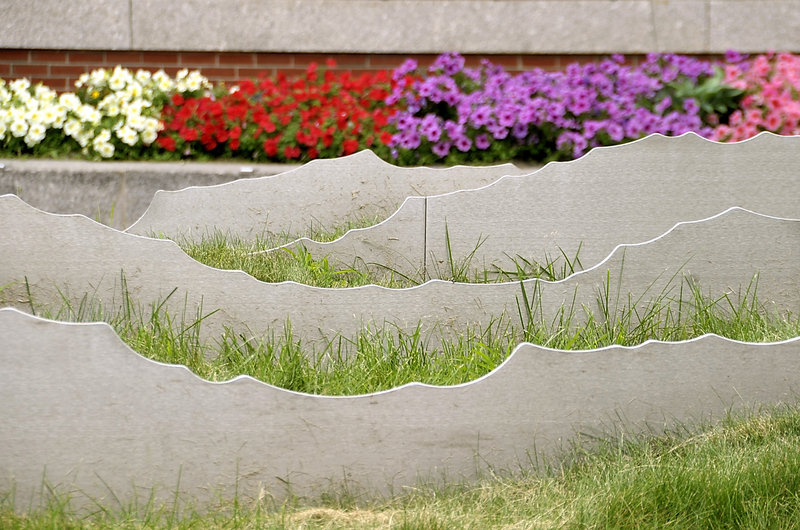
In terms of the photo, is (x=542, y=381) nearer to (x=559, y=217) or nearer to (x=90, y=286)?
(x=559, y=217)

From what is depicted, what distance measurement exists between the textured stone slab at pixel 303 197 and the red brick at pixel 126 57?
284 cm

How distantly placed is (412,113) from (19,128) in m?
2.28

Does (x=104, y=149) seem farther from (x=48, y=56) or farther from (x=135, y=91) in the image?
(x=48, y=56)

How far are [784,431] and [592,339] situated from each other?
1.79 ft

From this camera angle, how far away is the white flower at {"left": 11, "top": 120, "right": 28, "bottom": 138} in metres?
5.44

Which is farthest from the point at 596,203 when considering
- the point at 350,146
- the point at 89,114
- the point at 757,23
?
the point at 757,23

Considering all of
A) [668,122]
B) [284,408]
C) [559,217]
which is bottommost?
[284,408]

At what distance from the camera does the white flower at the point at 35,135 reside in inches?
215

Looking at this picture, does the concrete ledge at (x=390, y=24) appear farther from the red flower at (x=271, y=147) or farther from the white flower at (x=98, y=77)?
the red flower at (x=271, y=147)

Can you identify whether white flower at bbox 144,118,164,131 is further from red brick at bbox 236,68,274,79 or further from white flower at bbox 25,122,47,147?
red brick at bbox 236,68,274,79

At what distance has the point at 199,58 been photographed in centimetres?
633

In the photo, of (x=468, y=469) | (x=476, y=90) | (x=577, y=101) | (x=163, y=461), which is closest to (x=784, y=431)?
(x=468, y=469)

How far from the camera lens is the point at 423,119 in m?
5.42

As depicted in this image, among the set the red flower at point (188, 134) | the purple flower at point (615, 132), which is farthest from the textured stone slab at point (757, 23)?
the red flower at point (188, 134)
